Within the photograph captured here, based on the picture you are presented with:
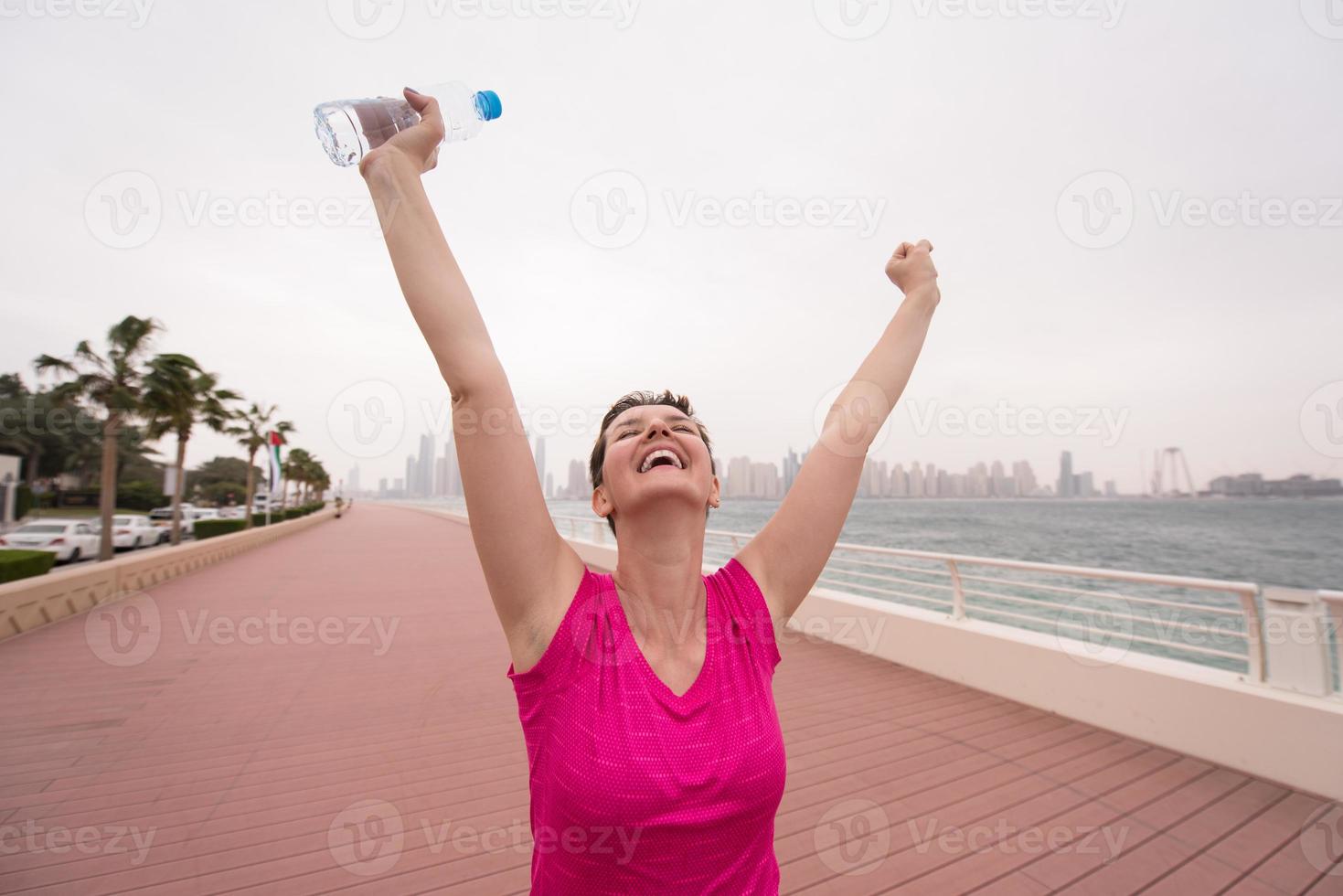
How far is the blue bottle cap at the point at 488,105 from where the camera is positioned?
124 centimetres

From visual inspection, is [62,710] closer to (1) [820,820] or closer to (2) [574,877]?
(1) [820,820]

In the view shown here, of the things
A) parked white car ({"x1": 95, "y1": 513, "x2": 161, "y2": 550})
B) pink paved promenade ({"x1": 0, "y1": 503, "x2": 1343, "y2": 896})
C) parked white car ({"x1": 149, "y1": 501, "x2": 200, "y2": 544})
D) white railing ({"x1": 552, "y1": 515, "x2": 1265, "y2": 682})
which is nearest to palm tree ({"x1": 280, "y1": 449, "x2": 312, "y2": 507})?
parked white car ({"x1": 149, "y1": 501, "x2": 200, "y2": 544})

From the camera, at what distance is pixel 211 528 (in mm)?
20500

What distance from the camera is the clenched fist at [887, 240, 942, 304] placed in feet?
4.75

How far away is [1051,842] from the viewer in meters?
2.86

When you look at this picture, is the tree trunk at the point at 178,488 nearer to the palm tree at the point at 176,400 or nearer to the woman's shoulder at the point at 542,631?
the palm tree at the point at 176,400

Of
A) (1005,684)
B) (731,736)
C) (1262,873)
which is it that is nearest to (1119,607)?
(1005,684)

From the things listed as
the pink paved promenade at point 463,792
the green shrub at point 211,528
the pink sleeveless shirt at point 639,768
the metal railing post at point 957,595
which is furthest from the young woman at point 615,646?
the green shrub at point 211,528

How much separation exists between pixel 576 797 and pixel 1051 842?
3.13 metres

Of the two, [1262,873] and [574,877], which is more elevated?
[574,877]

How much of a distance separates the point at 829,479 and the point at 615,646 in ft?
1.85

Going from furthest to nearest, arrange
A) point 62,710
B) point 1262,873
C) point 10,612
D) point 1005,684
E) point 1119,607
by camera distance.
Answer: point 1119,607 → point 10,612 → point 1005,684 → point 62,710 → point 1262,873

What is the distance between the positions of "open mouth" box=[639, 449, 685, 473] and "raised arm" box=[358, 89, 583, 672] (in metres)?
0.26

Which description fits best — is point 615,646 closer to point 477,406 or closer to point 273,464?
point 477,406
